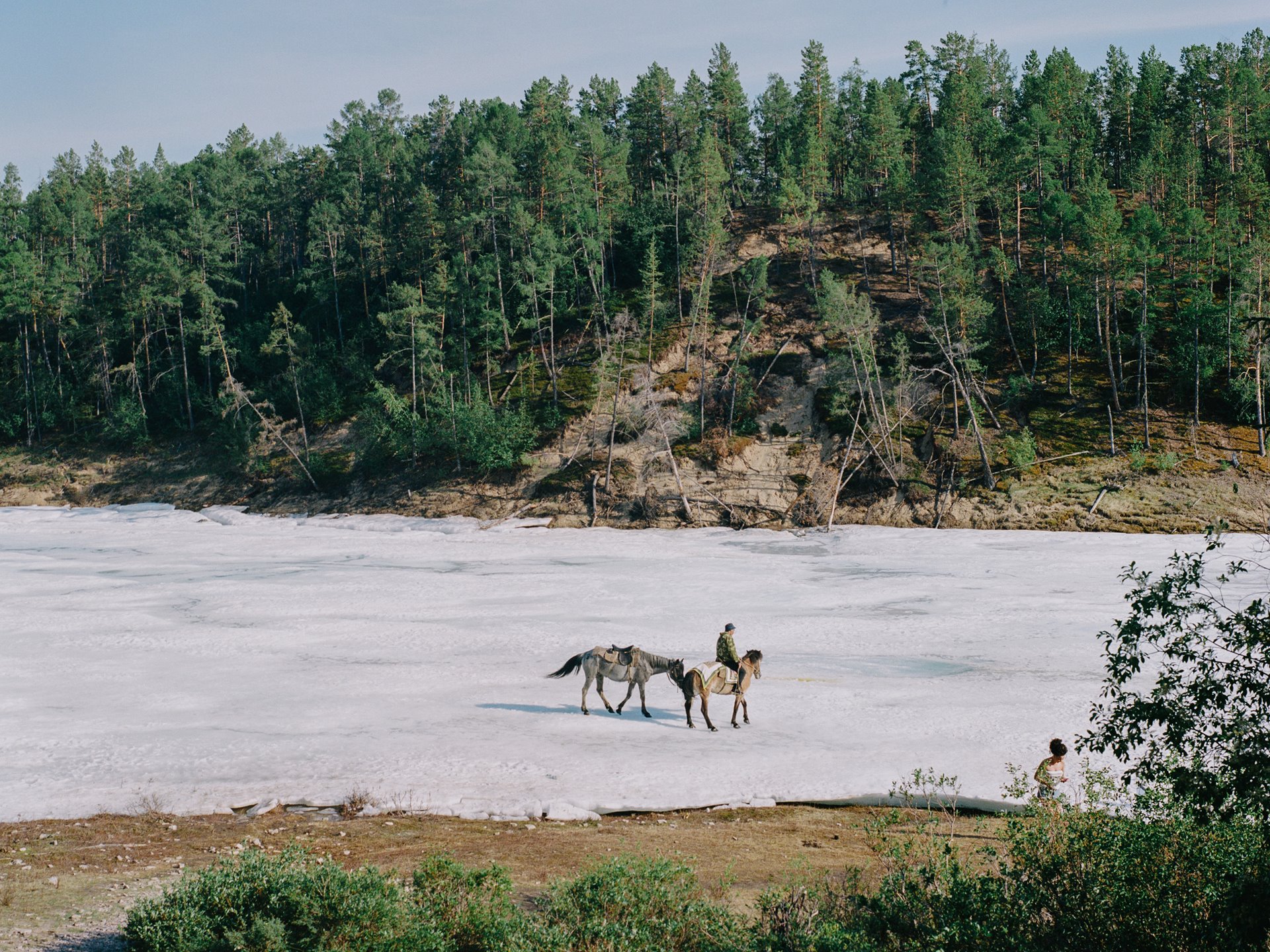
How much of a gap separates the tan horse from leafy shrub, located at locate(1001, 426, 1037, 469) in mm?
34287

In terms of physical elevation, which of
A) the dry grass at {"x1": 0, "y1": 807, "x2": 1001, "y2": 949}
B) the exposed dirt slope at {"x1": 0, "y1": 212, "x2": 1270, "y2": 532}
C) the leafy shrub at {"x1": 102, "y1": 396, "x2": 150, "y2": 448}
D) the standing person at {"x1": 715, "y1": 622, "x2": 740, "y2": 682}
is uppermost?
the leafy shrub at {"x1": 102, "y1": 396, "x2": 150, "y2": 448}

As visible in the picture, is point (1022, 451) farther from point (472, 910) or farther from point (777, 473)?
point (472, 910)

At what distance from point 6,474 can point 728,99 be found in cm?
6884

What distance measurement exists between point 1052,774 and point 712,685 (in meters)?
7.03

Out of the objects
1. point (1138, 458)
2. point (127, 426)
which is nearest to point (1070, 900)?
point (1138, 458)

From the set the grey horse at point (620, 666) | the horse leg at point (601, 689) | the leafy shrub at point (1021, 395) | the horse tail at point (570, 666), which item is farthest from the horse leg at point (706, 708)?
the leafy shrub at point (1021, 395)

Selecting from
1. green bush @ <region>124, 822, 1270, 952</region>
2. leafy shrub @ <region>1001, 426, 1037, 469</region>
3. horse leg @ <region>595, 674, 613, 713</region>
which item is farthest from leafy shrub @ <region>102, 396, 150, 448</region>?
green bush @ <region>124, 822, 1270, 952</region>

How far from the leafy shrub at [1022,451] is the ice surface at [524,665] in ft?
22.2

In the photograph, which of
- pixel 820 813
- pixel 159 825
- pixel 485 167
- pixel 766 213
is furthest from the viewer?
pixel 766 213

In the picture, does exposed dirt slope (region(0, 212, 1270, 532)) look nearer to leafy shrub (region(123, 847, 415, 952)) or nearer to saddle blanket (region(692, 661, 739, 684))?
saddle blanket (region(692, 661, 739, 684))

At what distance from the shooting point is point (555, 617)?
99.7 feet

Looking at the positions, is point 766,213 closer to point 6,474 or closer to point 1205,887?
point 6,474

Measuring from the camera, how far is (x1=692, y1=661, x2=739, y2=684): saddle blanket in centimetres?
1933

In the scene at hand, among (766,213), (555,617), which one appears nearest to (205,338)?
(766,213)
